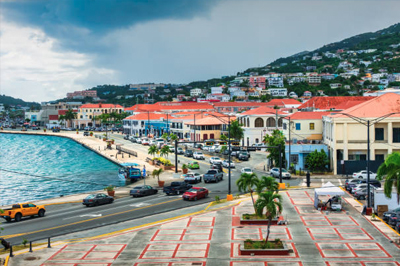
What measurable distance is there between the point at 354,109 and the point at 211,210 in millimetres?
35844

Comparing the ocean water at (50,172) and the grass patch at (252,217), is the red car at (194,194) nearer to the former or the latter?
the grass patch at (252,217)

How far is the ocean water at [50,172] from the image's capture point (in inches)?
2963

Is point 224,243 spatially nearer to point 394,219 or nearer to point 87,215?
point 394,219

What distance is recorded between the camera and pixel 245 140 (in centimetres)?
10988

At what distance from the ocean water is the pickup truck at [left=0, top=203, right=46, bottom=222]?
69.2 feet

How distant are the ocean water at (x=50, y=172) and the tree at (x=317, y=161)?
30088 millimetres

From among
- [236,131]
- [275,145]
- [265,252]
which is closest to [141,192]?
[265,252]

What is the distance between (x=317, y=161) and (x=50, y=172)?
2194 inches

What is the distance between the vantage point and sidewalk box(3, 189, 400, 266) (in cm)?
3036

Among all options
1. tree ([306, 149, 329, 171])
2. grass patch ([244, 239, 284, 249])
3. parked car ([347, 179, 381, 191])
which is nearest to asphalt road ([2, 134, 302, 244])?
parked car ([347, 179, 381, 191])

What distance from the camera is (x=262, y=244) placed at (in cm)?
3216

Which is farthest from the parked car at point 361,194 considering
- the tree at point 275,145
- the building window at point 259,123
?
the building window at point 259,123

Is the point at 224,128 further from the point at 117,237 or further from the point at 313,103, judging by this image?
the point at 117,237

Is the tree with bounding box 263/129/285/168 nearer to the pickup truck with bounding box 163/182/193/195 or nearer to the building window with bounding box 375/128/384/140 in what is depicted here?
the building window with bounding box 375/128/384/140
